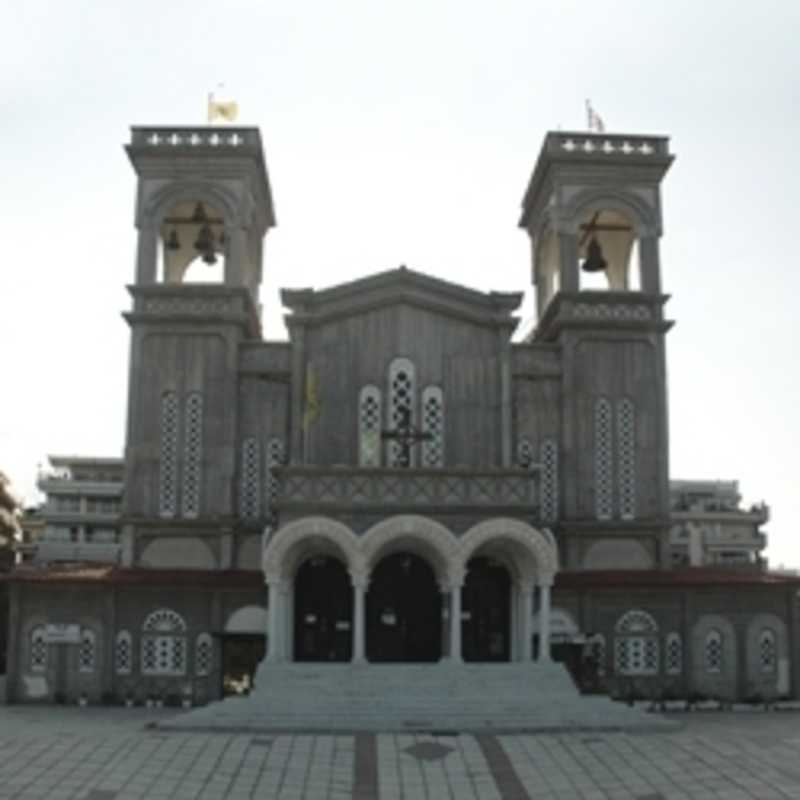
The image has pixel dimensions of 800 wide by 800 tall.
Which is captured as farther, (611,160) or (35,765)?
(611,160)

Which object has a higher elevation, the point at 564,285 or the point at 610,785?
the point at 564,285

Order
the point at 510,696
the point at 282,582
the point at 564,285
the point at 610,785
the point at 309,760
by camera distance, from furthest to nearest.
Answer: the point at 564,285
the point at 282,582
the point at 510,696
the point at 309,760
the point at 610,785

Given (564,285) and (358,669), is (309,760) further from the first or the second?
(564,285)

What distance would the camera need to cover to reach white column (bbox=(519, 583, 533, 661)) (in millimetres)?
31870

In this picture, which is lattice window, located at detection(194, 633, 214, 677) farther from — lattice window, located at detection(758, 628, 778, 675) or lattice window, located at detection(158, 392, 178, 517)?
lattice window, located at detection(758, 628, 778, 675)

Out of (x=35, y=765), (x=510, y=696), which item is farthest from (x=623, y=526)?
(x=35, y=765)

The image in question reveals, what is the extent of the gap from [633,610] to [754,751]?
12.1m

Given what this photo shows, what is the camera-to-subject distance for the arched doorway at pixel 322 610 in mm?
34156

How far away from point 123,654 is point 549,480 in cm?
1407

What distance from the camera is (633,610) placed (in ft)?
115

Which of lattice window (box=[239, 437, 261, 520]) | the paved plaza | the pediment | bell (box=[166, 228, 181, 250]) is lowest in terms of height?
the paved plaza

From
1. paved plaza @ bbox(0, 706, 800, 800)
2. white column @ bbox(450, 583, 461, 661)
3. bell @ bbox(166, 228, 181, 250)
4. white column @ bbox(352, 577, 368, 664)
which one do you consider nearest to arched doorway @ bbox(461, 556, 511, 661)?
white column @ bbox(450, 583, 461, 661)

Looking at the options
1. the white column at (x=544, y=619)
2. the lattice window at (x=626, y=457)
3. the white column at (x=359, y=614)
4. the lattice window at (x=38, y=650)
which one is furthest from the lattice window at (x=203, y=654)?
the lattice window at (x=626, y=457)

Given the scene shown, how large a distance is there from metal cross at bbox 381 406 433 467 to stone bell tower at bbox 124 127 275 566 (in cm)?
525
